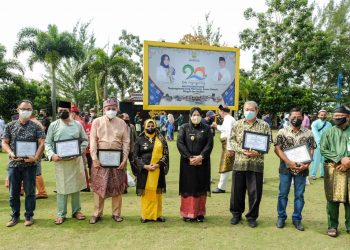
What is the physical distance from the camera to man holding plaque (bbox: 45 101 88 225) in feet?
17.5

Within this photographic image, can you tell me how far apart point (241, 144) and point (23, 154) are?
3197 millimetres

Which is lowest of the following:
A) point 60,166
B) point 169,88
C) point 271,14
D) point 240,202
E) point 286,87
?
point 240,202

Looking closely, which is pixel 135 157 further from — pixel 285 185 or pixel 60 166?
pixel 285 185

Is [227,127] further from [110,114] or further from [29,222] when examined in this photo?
[29,222]

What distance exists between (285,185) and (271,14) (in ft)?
102

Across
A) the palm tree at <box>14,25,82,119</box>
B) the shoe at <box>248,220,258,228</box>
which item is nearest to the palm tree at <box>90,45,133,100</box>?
the palm tree at <box>14,25,82,119</box>

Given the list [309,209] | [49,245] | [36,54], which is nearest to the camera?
[49,245]

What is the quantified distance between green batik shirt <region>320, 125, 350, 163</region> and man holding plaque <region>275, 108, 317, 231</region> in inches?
9.4

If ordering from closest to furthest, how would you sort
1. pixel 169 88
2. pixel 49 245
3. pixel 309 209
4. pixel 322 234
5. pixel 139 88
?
pixel 49 245, pixel 322 234, pixel 309 209, pixel 169 88, pixel 139 88

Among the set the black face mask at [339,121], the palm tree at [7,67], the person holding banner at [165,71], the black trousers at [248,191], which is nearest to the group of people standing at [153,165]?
the black trousers at [248,191]

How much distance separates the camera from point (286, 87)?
32.3 meters

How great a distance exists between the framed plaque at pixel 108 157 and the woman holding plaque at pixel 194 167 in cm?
99

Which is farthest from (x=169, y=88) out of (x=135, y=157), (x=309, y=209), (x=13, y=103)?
(x=13, y=103)

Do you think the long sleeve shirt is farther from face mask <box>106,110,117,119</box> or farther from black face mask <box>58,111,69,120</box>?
black face mask <box>58,111,69,120</box>
